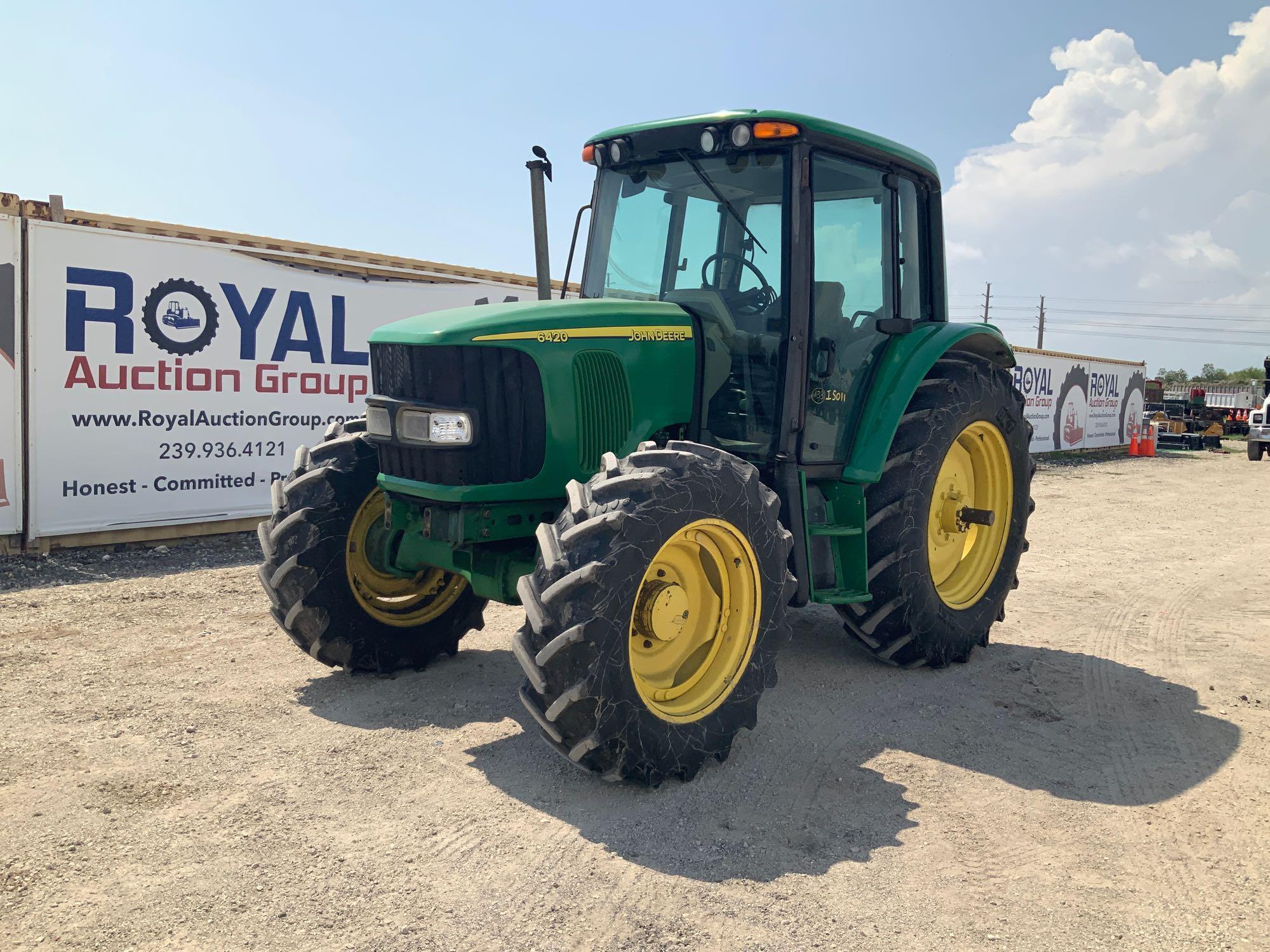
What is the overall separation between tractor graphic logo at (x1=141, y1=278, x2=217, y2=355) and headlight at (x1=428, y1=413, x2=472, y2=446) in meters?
5.51

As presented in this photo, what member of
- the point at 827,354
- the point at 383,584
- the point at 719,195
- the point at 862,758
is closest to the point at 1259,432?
the point at 827,354

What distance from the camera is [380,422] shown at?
4406 mm

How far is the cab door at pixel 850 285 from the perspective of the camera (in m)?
4.95

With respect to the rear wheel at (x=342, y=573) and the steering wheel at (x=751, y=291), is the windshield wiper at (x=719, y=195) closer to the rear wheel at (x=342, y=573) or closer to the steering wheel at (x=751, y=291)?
the steering wheel at (x=751, y=291)

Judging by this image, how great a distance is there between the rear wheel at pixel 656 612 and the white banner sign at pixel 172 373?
613 cm

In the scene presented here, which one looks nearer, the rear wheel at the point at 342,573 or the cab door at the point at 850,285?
the rear wheel at the point at 342,573

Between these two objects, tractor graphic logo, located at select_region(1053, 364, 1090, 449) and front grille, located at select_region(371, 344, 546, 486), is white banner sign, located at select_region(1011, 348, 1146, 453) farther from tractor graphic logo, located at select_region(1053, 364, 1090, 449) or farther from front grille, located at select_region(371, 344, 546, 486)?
front grille, located at select_region(371, 344, 546, 486)

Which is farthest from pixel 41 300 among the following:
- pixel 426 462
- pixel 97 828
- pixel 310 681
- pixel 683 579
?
pixel 683 579

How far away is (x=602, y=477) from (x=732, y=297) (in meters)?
1.66

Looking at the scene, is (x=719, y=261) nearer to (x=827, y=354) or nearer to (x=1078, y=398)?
(x=827, y=354)

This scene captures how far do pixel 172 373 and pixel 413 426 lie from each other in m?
5.39

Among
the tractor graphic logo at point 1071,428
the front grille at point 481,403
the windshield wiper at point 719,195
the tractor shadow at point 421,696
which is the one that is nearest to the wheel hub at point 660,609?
the front grille at point 481,403

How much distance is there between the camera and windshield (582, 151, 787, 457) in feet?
15.9

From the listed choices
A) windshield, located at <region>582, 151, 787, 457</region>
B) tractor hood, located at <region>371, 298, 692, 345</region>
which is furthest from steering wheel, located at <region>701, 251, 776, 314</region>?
tractor hood, located at <region>371, 298, 692, 345</region>
